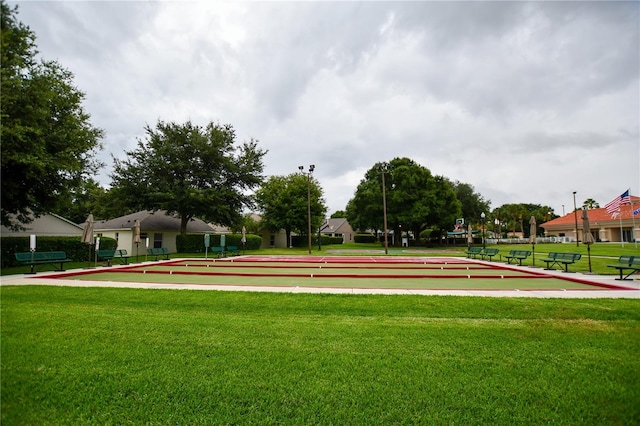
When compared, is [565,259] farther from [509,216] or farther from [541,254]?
[509,216]

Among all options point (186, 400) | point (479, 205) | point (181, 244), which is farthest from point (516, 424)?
point (479, 205)

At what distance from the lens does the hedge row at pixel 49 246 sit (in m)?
17.2

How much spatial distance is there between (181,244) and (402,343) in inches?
1212

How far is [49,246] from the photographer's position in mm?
19109

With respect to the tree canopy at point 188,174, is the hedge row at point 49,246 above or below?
below

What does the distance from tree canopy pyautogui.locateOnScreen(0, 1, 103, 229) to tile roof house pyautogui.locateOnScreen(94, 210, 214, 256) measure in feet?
35.9

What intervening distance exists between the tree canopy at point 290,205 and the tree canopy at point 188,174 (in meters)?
6.98

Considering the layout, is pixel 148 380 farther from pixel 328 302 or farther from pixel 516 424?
pixel 328 302

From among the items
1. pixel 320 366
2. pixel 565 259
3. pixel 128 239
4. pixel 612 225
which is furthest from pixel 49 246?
pixel 612 225

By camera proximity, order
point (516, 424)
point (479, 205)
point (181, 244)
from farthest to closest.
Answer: point (479, 205) < point (181, 244) < point (516, 424)

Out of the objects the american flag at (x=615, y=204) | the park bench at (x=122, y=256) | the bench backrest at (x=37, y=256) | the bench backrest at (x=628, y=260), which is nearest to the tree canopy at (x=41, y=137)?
the bench backrest at (x=37, y=256)

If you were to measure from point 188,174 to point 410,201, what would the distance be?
2787 centimetres

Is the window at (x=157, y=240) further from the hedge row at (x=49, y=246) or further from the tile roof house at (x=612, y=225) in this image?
the tile roof house at (x=612, y=225)

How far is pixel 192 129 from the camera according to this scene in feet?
104
